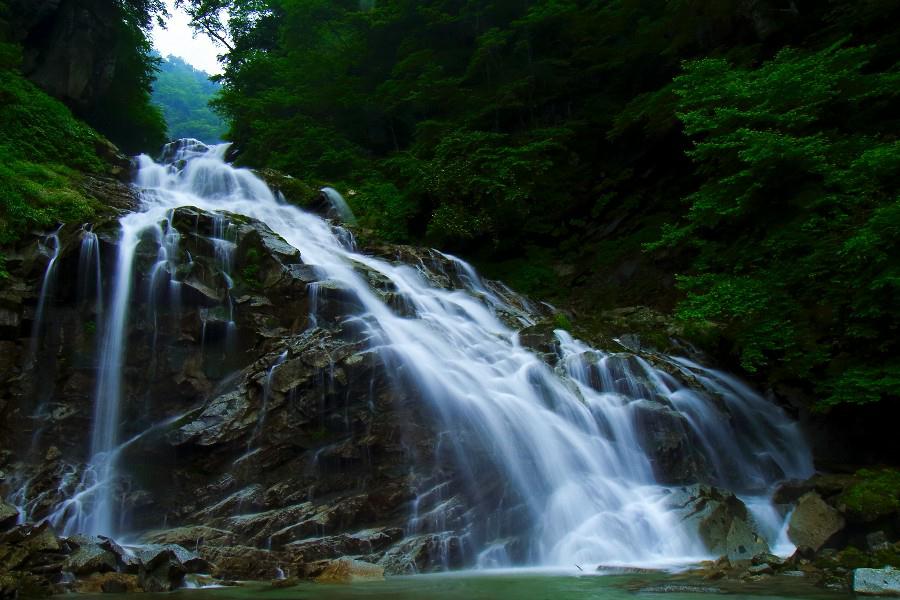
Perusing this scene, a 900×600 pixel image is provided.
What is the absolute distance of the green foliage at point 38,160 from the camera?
39.2 ft

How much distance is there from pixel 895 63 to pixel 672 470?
10.3 meters

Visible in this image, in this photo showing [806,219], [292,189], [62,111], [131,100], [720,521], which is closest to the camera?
[720,521]

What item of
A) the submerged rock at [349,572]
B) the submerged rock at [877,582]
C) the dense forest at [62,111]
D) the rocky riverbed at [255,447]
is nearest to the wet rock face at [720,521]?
the rocky riverbed at [255,447]

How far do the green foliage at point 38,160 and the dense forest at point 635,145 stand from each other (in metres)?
7.35

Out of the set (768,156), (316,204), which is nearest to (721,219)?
(768,156)

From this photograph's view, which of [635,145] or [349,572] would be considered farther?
[635,145]

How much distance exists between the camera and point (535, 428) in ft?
32.0

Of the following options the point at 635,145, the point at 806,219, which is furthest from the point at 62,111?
the point at 806,219

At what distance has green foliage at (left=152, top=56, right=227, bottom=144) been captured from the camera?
2232 inches

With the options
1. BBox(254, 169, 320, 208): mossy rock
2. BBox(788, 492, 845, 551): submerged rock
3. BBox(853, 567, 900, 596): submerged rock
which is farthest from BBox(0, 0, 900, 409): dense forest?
BBox(853, 567, 900, 596): submerged rock

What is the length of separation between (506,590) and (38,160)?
17.1 metres

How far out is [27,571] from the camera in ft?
20.0

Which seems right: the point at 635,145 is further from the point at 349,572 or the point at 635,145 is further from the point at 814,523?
the point at 349,572

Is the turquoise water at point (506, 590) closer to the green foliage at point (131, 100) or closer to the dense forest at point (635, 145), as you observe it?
the dense forest at point (635, 145)
